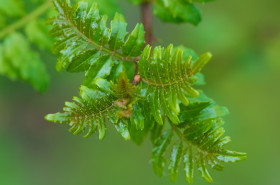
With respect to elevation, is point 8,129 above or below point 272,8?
above

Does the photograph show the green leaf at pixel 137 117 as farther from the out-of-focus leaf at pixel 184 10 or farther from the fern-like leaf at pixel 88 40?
the out-of-focus leaf at pixel 184 10

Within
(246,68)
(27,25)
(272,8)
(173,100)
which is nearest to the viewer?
(173,100)

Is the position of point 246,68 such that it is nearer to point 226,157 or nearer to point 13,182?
point 226,157

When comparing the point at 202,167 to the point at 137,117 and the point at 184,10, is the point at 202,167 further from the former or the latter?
the point at 184,10

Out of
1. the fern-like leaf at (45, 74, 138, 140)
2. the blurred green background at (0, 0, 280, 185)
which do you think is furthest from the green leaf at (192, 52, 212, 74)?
the blurred green background at (0, 0, 280, 185)

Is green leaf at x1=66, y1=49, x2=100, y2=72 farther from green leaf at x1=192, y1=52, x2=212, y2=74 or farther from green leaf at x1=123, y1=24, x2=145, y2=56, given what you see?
green leaf at x1=192, y1=52, x2=212, y2=74

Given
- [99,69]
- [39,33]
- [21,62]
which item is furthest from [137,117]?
[21,62]

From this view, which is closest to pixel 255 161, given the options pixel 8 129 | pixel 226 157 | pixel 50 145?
pixel 50 145
